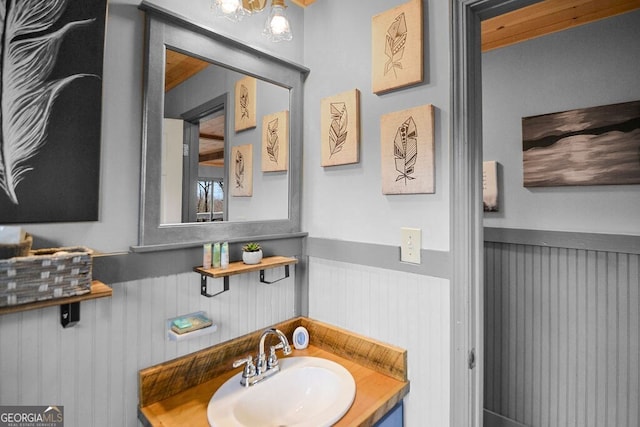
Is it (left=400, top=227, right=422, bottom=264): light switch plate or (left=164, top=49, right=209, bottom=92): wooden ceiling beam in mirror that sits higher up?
(left=164, top=49, right=209, bottom=92): wooden ceiling beam in mirror

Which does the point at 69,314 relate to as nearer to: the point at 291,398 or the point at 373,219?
the point at 291,398

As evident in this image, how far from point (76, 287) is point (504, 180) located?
7.53 ft

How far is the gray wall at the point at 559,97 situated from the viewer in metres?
1.74

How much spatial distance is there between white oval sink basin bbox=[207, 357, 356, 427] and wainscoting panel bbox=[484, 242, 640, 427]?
1.35m

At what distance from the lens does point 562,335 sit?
1886 mm

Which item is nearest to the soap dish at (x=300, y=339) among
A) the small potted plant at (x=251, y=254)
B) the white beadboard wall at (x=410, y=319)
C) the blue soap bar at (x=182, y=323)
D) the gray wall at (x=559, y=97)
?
the white beadboard wall at (x=410, y=319)

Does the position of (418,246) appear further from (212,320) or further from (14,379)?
(14,379)

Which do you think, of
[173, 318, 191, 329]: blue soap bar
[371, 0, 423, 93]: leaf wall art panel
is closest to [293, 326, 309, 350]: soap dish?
[173, 318, 191, 329]: blue soap bar

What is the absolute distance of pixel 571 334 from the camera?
1.85 m

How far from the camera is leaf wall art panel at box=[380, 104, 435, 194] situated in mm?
1206

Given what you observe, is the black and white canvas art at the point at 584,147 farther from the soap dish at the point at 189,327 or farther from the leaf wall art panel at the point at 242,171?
the soap dish at the point at 189,327

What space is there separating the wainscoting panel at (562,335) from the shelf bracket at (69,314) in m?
2.21

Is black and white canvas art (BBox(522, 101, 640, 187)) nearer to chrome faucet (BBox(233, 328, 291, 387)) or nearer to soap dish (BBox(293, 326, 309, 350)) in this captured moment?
soap dish (BBox(293, 326, 309, 350))

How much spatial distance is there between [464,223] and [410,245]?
8.6 inches
